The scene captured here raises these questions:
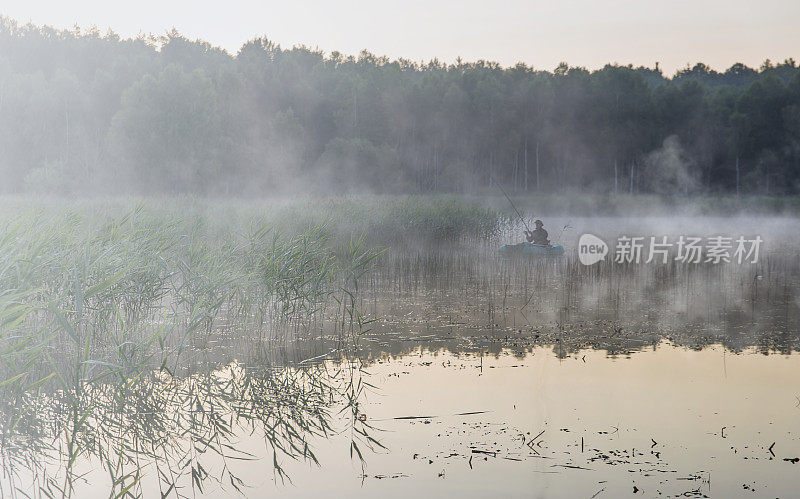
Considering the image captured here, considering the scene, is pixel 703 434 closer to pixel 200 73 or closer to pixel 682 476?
pixel 682 476

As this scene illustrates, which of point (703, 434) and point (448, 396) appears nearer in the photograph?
point (703, 434)

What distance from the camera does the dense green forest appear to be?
38656mm

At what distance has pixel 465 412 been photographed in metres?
4.75

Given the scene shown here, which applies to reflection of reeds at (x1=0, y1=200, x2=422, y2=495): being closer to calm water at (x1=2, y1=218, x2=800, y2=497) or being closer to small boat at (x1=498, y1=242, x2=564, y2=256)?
calm water at (x1=2, y1=218, x2=800, y2=497)

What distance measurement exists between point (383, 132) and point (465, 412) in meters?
46.0

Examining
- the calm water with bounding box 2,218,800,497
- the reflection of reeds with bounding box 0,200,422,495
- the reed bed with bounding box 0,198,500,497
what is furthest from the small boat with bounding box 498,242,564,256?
the reflection of reeds with bounding box 0,200,422,495

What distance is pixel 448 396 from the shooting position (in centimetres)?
512

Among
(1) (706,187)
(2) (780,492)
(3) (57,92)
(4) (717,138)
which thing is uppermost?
(3) (57,92)

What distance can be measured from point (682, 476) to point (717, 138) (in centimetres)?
4595

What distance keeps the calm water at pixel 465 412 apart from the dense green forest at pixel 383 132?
3309cm

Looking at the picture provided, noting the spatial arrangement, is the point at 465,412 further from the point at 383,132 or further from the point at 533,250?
the point at 383,132

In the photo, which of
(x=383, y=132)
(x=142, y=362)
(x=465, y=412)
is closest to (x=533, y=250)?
(x=465, y=412)

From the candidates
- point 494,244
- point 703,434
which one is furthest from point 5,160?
point 703,434

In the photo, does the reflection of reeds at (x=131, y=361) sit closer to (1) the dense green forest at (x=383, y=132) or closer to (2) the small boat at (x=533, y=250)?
(2) the small boat at (x=533, y=250)
